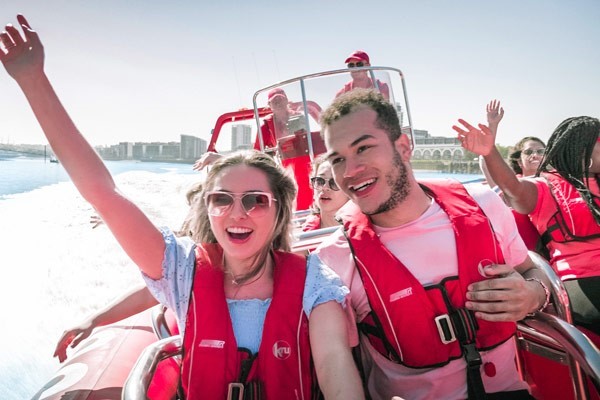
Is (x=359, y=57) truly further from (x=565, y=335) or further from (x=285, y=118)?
(x=565, y=335)

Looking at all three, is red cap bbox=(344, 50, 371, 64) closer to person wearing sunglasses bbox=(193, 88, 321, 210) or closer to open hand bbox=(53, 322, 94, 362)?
person wearing sunglasses bbox=(193, 88, 321, 210)

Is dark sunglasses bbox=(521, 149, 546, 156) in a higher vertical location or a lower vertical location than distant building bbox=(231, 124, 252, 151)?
lower

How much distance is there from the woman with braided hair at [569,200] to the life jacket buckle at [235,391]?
1552 mm

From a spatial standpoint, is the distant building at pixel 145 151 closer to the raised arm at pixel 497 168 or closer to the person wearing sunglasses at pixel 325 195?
the person wearing sunglasses at pixel 325 195

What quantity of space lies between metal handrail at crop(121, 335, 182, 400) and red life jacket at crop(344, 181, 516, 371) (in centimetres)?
68

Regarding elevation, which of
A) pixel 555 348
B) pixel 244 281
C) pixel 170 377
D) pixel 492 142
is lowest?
pixel 555 348

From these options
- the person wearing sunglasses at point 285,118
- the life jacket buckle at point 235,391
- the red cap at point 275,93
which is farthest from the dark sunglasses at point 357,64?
the life jacket buckle at point 235,391

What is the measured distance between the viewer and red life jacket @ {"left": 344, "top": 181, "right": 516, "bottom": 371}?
136 cm

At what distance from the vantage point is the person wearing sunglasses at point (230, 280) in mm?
1166

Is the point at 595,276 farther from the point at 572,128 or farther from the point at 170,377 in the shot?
the point at 170,377

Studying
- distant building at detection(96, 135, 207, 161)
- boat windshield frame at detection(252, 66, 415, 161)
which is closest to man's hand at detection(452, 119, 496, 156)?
boat windshield frame at detection(252, 66, 415, 161)

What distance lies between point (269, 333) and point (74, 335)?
0.91 meters

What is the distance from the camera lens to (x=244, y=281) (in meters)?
1.43

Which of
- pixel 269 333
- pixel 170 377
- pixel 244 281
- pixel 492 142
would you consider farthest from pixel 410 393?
pixel 492 142
